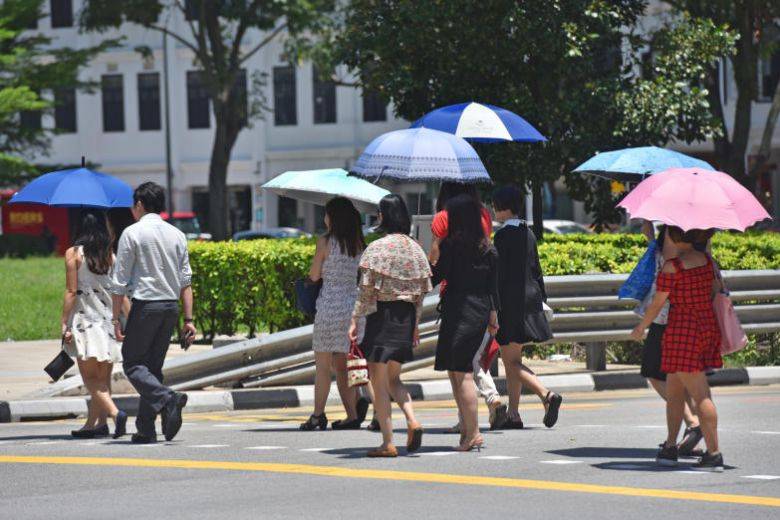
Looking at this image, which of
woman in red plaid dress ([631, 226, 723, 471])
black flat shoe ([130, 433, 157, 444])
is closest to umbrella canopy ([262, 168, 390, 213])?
black flat shoe ([130, 433, 157, 444])

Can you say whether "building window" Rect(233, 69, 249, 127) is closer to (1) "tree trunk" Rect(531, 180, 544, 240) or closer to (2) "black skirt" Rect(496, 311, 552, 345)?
(1) "tree trunk" Rect(531, 180, 544, 240)

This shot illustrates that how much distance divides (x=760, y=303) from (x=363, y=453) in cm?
805

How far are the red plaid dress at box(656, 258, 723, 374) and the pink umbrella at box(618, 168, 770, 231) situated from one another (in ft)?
→ 1.11

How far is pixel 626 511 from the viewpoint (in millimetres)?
8594

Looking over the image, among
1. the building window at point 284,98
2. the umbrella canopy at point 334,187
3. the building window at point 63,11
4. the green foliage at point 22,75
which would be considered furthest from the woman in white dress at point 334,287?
the building window at point 63,11

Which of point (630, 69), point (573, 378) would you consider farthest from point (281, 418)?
point (630, 69)

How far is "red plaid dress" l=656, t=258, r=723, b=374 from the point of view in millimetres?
10211

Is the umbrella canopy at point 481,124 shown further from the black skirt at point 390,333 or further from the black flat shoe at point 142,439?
the black flat shoe at point 142,439

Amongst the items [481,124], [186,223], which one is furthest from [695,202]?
[186,223]

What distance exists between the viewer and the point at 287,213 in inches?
2421

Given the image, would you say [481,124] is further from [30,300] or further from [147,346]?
[30,300]

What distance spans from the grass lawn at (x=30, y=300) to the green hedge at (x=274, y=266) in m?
3.49

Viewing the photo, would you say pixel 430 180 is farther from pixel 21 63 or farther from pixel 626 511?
pixel 21 63

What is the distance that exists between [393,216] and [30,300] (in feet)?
57.1
